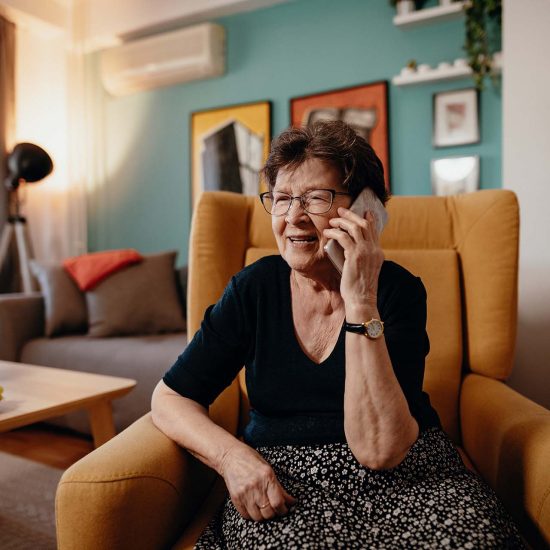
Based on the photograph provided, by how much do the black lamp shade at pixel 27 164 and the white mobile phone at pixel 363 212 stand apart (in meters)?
2.72

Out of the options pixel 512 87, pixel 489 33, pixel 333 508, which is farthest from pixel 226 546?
pixel 489 33

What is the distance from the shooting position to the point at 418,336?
100 centimetres

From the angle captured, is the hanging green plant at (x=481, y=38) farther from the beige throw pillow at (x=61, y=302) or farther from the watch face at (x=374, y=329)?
the beige throw pillow at (x=61, y=302)

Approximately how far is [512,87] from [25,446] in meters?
2.59

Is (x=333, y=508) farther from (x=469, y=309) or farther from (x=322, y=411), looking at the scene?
(x=469, y=309)

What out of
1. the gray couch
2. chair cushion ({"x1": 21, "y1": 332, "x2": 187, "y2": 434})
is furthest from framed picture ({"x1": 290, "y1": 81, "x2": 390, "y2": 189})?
chair cushion ({"x1": 21, "y1": 332, "x2": 187, "y2": 434})

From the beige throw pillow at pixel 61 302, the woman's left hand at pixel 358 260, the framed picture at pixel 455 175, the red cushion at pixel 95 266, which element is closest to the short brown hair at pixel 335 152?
the woman's left hand at pixel 358 260

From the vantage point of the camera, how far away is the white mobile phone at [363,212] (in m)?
0.97

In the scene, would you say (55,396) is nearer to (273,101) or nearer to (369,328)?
(369,328)

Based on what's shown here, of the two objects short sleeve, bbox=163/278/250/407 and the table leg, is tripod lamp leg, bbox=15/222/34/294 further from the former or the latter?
short sleeve, bbox=163/278/250/407

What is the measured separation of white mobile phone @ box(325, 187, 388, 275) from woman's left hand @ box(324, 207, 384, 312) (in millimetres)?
24

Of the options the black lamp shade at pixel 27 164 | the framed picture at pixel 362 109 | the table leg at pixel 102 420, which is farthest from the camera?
the black lamp shade at pixel 27 164

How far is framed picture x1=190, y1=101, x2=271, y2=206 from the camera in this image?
3.15 m

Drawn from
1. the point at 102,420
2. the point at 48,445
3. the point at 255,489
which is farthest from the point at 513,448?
the point at 48,445
